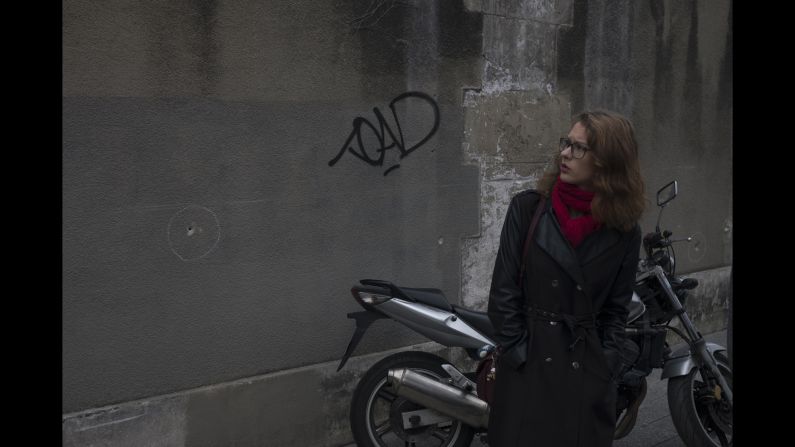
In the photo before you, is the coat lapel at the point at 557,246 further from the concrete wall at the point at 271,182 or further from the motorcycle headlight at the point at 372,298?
the concrete wall at the point at 271,182

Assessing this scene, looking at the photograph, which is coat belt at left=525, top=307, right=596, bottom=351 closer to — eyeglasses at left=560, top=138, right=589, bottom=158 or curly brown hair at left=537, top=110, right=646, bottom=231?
curly brown hair at left=537, top=110, right=646, bottom=231

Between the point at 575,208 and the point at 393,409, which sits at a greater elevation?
the point at 575,208

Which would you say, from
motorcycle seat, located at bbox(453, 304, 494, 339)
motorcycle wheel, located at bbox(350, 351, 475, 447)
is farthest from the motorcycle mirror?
motorcycle wheel, located at bbox(350, 351, 475, 447)

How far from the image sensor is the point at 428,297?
396cm

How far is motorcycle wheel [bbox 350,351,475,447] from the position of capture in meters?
3.86

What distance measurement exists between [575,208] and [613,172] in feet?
0.62

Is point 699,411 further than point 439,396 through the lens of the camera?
Yes

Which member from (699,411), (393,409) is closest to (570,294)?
(393,409)

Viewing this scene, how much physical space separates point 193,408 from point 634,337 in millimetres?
2338

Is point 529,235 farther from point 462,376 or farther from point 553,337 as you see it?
point 462,376

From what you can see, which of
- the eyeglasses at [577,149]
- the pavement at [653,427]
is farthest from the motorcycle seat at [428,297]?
the eyeglasses at [577,149]
